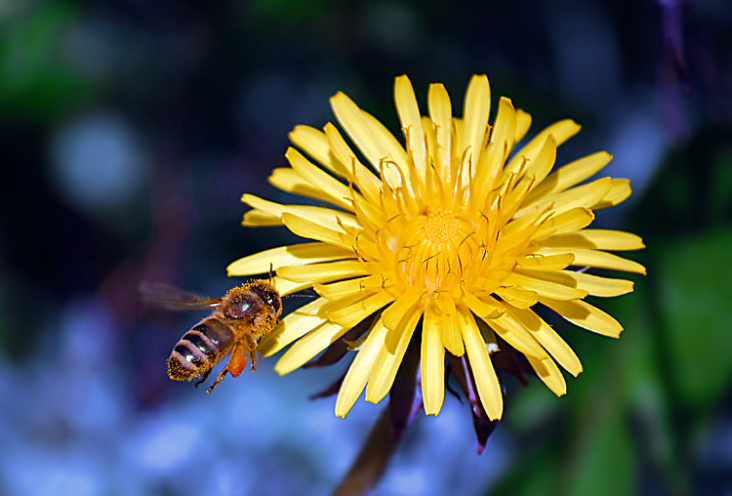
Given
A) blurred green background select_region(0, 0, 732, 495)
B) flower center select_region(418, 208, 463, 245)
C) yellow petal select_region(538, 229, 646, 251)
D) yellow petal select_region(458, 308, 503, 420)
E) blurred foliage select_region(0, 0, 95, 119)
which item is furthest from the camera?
blurred foliage select_region(0, 0, 95, 119)

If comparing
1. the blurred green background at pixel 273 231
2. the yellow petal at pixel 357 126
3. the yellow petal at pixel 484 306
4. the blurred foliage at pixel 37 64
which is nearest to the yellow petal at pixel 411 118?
the yellow petal at pixel 357 126

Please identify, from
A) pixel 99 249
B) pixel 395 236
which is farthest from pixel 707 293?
pixel 99 249

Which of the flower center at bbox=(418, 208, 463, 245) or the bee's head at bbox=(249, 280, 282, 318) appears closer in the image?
the bee's head at bbox=(249, 280, 282, 318)

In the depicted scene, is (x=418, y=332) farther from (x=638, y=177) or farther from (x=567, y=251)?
(x=638, y=177)

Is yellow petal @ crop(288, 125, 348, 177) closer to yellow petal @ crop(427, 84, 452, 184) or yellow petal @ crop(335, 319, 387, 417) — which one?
yellow petal @ crop(427, 84, 452, 184)

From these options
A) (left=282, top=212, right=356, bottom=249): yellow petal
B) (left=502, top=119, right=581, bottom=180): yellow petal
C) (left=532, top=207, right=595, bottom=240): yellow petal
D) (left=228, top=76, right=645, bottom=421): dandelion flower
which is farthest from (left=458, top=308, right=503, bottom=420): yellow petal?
(left=502, top=119, right=581, bottom=180): yellow petal

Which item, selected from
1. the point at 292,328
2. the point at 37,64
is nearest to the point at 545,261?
the point at 292,328

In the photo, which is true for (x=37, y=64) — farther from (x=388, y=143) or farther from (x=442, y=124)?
(x=442, y=124)
